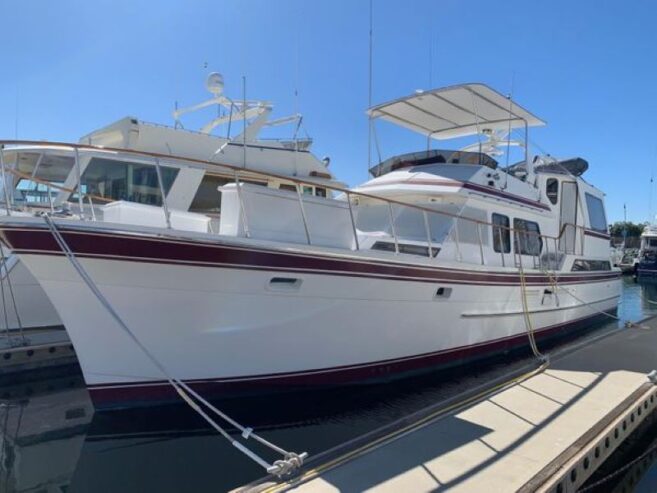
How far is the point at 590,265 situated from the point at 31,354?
1188cm

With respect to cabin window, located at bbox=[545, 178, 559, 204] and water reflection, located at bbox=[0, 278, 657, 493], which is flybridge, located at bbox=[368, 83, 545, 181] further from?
water reflection, located at bbox=[0, 278, 657, 493]

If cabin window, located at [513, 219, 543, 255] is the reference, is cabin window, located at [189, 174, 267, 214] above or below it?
above

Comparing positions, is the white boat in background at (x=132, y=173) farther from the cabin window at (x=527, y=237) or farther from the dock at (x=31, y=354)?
the cabin window at (x=527, y=237)

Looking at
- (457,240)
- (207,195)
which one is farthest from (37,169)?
(457,240)

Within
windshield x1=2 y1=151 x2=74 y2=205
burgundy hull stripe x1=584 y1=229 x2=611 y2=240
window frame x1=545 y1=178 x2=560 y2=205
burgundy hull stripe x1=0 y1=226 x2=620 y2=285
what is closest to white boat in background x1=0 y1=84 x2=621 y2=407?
burgundy hull stripe x1=0 y1=226 x2=620 y2=285

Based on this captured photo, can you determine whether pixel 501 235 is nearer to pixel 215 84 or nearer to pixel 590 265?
pixel 590 265

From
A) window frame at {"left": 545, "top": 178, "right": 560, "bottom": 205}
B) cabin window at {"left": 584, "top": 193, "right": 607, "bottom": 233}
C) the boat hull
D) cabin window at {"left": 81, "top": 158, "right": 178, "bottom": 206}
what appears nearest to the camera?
the boat hull

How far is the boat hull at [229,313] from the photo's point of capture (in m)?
4.80

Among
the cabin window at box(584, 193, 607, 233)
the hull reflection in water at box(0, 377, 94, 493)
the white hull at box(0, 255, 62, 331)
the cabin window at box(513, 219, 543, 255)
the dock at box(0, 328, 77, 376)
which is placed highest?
the cabin window at box(584, 193, 607, 233)

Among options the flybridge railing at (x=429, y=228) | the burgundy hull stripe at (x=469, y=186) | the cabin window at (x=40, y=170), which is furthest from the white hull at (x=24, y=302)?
the burgundy hull stripe at (x=469, y=186)

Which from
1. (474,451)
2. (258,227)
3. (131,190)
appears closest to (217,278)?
(258,227)

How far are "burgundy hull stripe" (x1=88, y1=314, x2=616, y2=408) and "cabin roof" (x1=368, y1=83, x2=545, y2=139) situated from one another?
175 inches

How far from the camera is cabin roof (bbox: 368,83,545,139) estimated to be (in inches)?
347

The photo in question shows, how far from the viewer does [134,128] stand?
10.4 metres
